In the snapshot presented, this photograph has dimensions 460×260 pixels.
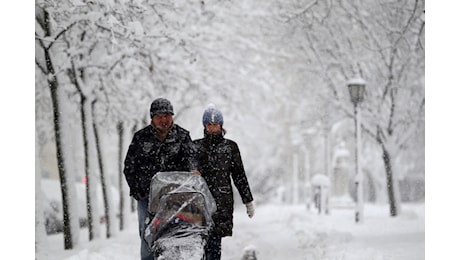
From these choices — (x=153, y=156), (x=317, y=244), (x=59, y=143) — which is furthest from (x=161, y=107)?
(x=59, y=143)

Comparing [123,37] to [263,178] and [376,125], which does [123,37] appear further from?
[263,178]

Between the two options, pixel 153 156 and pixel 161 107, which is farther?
pixel 153 156

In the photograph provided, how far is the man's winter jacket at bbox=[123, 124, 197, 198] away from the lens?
7.43m

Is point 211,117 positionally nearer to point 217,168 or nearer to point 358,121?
point 217,168

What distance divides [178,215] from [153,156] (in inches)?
38.9

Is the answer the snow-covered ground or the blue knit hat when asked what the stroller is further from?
the snow-covered ground

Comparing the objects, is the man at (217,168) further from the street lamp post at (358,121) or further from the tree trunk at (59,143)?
the street lamp post at (358,121)

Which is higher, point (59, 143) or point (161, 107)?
point (161, 107)

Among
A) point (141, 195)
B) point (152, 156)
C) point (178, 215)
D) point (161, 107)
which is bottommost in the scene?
point (178, 215)

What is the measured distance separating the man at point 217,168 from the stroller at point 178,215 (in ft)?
1.77

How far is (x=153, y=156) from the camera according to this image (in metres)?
7.47

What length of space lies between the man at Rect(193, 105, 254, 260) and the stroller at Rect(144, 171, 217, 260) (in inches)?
21.3

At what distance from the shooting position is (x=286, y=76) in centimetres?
1909
